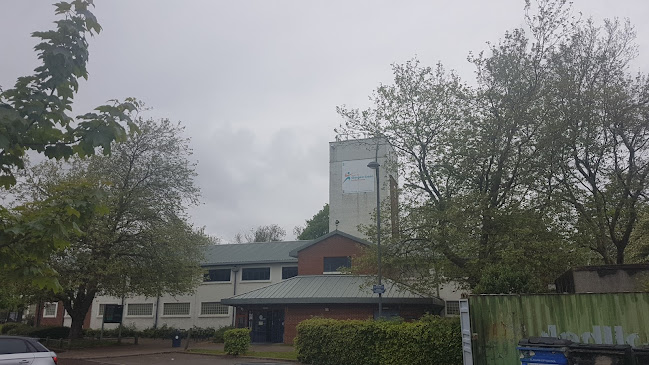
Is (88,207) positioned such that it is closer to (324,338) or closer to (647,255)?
(324,338)

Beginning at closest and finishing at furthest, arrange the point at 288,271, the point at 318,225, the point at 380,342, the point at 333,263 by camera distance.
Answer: the point at 380,342 → the point at 333,263 → the point at 288,271 → the point at 318,225

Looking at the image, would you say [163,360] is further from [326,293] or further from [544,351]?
[544,351]

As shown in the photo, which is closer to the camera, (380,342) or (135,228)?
(380,342)

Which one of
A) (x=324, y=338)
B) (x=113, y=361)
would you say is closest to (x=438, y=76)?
(x=324, y=338)

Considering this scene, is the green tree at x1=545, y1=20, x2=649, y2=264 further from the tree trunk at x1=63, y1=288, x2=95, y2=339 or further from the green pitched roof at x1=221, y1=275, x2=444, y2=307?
the tree trunk at x1=63, y1=288, x2=95, y2=339

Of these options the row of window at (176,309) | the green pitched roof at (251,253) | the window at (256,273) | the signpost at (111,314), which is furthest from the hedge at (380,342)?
the signpost at (111,314)

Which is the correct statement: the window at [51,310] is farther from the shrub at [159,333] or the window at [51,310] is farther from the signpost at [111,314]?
the shrub at [159,333]

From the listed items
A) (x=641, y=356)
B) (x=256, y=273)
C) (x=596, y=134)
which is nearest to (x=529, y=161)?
(x=596, y=134)

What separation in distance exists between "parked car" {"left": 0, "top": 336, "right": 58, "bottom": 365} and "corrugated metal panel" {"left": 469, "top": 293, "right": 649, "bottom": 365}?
35.4ft

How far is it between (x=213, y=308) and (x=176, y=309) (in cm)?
334

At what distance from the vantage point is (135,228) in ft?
98.0

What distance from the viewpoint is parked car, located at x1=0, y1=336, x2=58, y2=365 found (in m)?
11.3

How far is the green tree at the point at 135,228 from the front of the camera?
1073 inches

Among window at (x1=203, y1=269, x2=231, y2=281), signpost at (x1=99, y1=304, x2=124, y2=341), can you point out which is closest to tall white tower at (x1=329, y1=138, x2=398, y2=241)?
window at (x1=203, y1=269, x2=231, y2=281)
